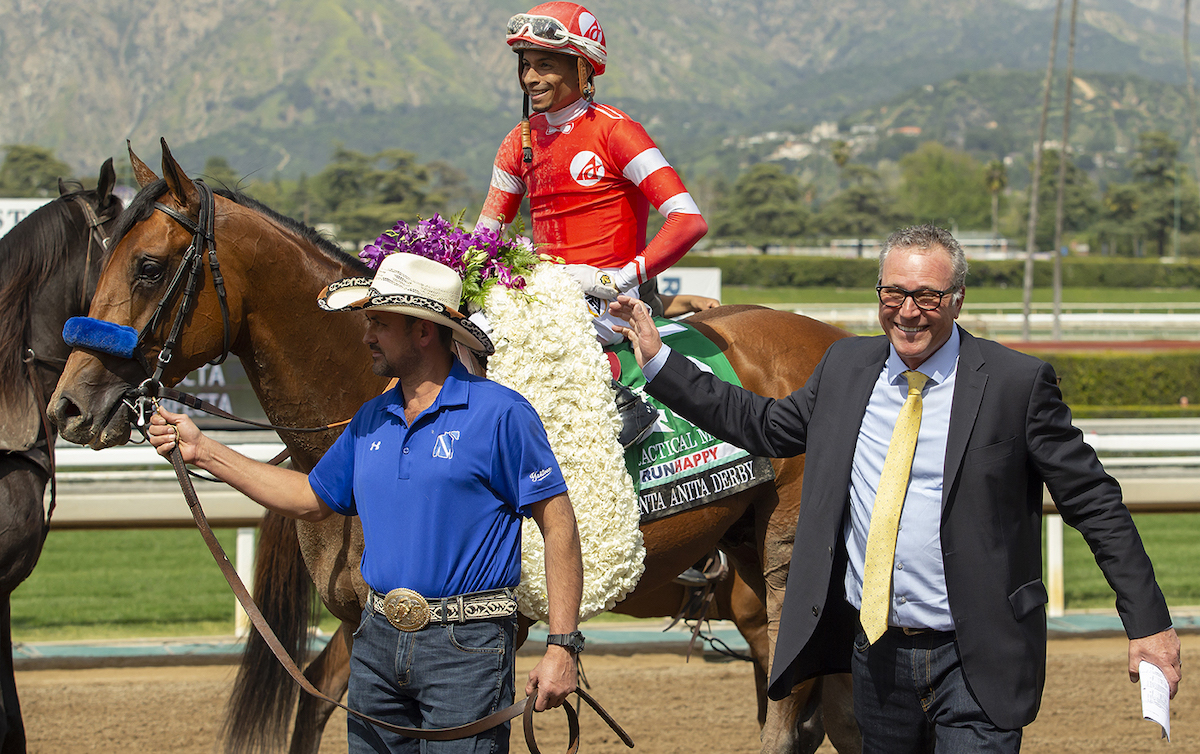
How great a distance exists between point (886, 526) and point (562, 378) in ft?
3.73

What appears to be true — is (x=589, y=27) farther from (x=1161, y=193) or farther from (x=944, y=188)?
(x=944, y=188)

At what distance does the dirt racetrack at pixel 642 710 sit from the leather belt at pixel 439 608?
2.55 m

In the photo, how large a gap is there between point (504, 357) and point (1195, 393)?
2076 centimetres

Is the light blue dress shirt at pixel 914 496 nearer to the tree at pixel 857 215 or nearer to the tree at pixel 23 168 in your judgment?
the tree at pixel 23 168

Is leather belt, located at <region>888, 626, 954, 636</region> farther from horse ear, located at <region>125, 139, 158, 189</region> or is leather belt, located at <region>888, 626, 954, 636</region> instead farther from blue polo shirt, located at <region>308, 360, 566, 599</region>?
horse ear, located at <region>125, 139, 158, 189</region>

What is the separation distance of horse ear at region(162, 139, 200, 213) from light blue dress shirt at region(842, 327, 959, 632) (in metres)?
1.92

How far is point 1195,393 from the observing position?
20.4 m

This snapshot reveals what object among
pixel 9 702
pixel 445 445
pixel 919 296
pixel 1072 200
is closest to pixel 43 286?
pixel 9 702

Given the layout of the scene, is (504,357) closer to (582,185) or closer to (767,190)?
(582,185)

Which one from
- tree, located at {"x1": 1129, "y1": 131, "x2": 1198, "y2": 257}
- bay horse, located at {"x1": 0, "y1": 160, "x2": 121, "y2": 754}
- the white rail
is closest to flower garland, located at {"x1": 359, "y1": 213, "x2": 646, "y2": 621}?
bay horse, located at {"x1": 0, "y1": 160, "x2": 121, "y2": 754}

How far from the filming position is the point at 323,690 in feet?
12.8

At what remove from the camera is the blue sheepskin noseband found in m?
2.76

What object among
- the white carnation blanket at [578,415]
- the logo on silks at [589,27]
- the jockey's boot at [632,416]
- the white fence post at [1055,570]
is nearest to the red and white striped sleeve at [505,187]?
the logo on silks at [589,27]

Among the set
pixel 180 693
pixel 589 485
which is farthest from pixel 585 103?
pixel 180 693
